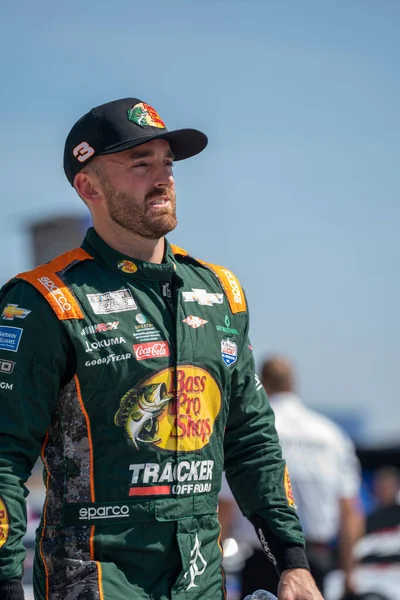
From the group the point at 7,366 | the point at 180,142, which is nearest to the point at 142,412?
the point at 7,366

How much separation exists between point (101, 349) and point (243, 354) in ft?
2.06

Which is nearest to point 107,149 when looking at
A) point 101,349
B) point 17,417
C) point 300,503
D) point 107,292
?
point 107,292

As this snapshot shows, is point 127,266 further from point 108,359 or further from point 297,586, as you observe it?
point 297,586

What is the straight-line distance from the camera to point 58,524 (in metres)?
3.19

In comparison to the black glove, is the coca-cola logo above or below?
above

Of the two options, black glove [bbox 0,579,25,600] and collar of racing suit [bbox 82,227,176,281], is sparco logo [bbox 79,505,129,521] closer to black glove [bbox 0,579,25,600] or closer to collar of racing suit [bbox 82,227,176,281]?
black glove [bbox 0,579,25,600]

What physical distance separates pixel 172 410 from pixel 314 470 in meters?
2.91

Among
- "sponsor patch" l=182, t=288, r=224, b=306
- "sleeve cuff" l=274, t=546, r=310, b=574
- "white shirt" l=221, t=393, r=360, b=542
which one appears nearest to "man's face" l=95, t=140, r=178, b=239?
"sponsor patch" l=182, t=288, r=224, b=306

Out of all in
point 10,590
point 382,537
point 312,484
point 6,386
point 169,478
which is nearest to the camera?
point 10,590

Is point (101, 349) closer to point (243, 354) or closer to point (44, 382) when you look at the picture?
point (44, 382)

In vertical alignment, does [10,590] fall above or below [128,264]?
below

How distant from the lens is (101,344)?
10.6 feet

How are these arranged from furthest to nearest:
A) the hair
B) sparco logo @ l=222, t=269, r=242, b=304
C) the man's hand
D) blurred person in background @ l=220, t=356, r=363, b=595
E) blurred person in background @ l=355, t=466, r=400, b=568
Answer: blurred person in background @ l=355, t=466, r=400, b=568 < the hair < blurred person in background @ l=220, t=356, r=363, b=595 < sparco logo @ l=222, t=269, r=242, b=304 < the man's hand

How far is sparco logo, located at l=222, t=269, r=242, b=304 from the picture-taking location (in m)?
3.68
